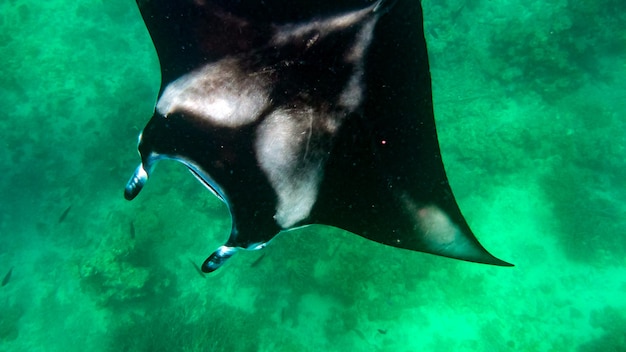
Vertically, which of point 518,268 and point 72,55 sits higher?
point 72,55

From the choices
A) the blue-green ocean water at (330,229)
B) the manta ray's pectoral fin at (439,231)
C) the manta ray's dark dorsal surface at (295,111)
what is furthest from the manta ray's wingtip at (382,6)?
the blue-green ocean water at (330,229)

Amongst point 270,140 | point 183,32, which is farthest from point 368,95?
point 183,32

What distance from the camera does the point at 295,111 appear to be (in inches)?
80.1

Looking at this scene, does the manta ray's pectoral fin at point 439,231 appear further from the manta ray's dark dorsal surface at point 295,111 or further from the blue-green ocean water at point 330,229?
the blue-green ocean water at point 330,229

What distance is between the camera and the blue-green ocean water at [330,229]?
938 centimetres

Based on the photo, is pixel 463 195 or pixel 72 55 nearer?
pixel 463 195

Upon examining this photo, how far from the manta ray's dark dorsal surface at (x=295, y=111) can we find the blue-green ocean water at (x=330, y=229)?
21.9 feet

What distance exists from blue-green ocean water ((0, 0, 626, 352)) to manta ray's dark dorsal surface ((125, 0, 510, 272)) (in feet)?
21.9

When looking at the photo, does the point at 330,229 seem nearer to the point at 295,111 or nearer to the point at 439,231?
the point at 439,231

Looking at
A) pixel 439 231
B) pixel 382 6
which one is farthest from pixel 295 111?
pixel 439 231

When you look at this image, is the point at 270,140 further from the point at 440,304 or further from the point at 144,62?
the point at 144,62

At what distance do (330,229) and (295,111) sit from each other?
25.8ft

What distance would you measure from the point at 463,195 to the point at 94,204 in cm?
1093

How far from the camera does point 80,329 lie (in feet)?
34.1
